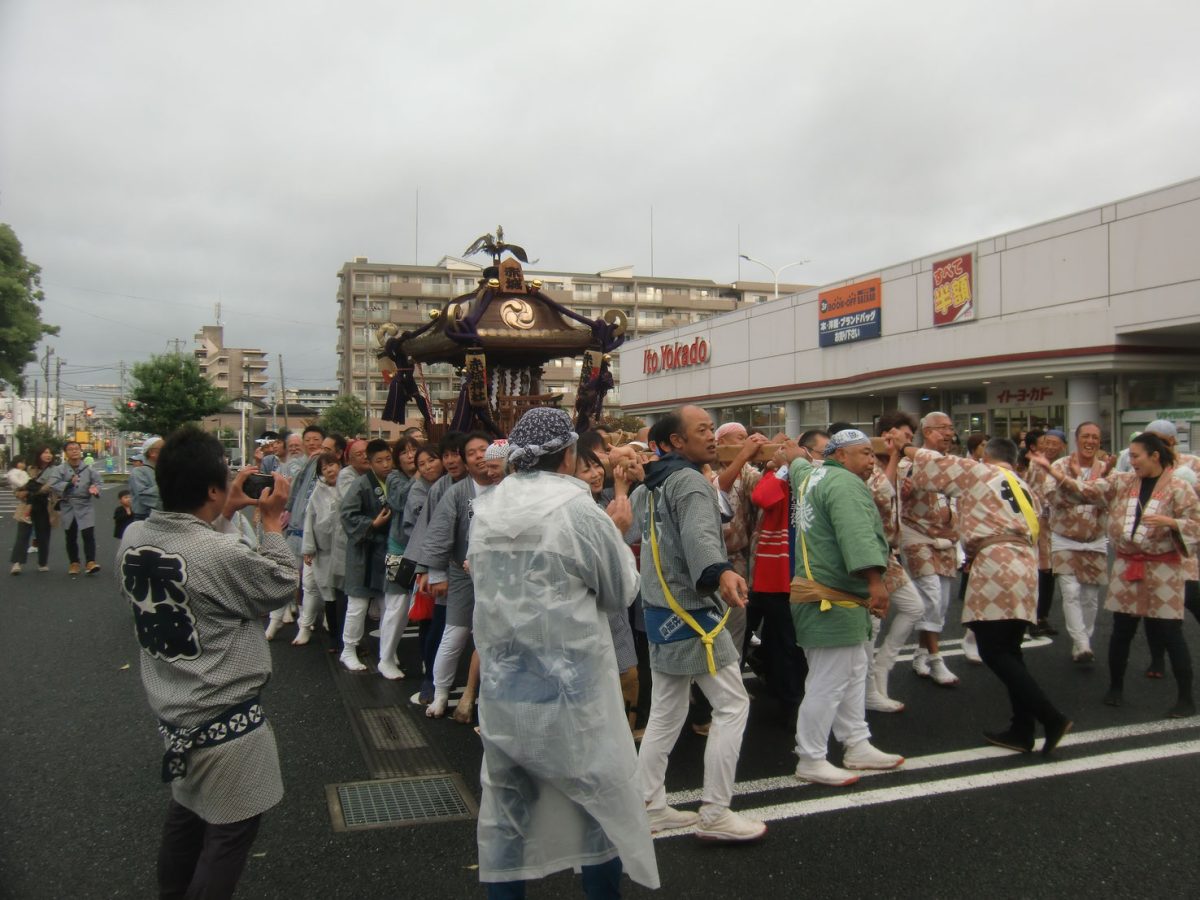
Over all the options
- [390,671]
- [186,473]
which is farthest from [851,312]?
[186,473]

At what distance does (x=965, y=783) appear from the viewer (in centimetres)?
418

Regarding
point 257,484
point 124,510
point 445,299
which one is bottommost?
point 124,510

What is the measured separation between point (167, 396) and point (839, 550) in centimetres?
3817

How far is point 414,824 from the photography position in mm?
3807

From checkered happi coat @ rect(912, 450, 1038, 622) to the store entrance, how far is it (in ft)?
50.5

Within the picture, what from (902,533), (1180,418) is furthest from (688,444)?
(1180,418)

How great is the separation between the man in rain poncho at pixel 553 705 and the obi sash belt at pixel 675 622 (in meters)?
0.91

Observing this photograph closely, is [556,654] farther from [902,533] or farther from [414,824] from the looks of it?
[902,533]

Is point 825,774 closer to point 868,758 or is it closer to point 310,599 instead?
point 868,758

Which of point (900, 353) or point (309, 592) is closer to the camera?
point (309, 592)

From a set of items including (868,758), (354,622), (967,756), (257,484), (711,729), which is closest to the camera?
(257,484)

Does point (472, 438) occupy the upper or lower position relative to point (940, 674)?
upper

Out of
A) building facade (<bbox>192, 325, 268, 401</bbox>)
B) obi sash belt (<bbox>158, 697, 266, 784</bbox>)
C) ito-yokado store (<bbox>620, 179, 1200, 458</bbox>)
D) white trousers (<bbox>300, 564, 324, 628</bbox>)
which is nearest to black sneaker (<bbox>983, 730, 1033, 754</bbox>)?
obi sash belt (<bbox>158, 697, 266, 784</bbox>)

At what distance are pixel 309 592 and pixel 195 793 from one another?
17.2ft
